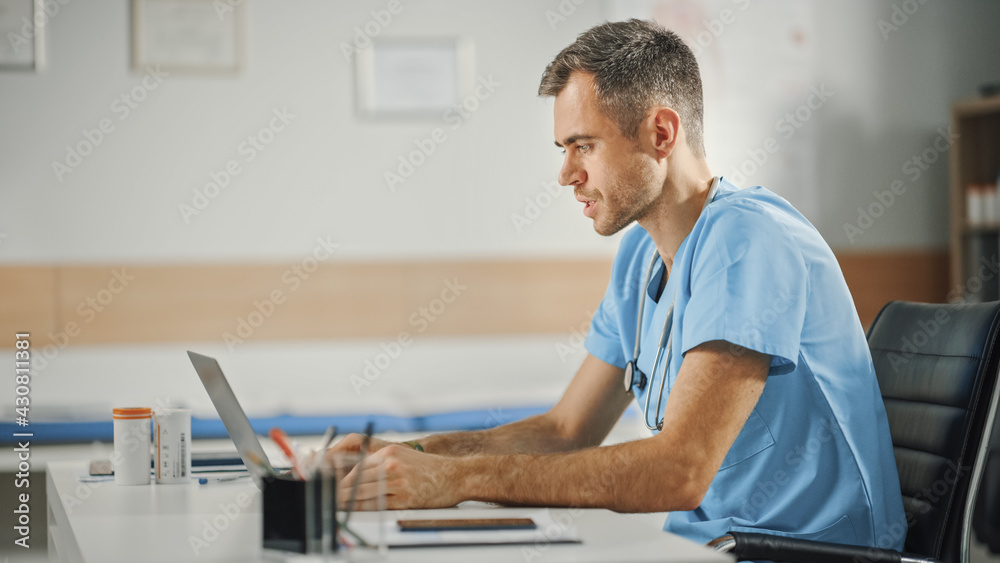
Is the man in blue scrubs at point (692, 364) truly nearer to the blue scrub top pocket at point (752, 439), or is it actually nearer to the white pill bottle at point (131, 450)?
the blue scrub top pocket at point (752, 439)

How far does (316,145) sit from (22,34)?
1.17 m

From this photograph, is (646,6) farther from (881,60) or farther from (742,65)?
(881,60)

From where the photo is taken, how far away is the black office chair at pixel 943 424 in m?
1.42

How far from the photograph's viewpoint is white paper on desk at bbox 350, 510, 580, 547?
1.10m

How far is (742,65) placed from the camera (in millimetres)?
4184

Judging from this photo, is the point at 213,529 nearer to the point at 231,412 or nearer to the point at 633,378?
the point at 231,412

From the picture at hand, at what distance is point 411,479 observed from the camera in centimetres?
132

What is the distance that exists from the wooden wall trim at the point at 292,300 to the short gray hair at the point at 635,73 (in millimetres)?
2316

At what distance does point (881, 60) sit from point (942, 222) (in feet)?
2.64

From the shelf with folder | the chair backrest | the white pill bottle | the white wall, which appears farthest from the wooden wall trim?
the chair backrest

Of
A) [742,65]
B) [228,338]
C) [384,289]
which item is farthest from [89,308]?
[742,65]

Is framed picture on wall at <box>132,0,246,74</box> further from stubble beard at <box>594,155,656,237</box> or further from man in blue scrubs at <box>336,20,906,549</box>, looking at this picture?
stubble beard at <box>594,155,656,237</box>

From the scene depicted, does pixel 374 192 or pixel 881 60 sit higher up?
pixel 881 60

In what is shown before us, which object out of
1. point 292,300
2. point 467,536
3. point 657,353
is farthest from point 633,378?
point 292,300
